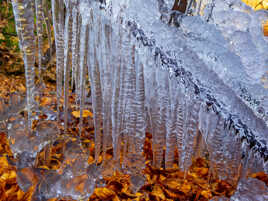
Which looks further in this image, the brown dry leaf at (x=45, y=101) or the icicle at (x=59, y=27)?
the brown dry leaf at (x=45, y=101)

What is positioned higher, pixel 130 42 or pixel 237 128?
pixel 130 42

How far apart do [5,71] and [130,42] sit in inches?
97.3

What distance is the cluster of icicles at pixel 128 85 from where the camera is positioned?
1016mm

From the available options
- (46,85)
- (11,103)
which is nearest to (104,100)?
→ (11,103)

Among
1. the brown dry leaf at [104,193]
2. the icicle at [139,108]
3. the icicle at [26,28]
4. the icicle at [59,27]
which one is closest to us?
the icicle at [26,28]

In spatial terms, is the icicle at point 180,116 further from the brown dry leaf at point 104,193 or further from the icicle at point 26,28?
the icicle at point 26,28

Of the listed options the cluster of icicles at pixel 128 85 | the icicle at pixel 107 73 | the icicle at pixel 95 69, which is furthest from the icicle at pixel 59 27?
the icicle at pixel 107 73

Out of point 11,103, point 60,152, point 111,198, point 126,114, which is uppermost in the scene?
point 126,114

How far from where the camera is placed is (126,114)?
1290 millimetres

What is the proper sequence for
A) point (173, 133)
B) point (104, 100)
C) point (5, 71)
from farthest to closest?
point (5, 71)
point (104, 100)
point (173, 133)

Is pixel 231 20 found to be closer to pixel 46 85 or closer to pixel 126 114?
pixel 126 114

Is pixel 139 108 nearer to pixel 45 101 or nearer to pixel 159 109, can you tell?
pixel 159 109

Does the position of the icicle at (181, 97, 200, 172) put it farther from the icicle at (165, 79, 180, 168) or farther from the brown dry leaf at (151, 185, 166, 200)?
the brown dry leaf at (151, 185, 166, 200)

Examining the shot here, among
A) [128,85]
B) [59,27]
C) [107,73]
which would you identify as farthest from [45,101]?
[128,85]
